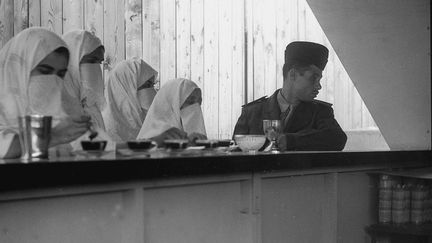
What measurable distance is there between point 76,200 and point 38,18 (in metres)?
2.74

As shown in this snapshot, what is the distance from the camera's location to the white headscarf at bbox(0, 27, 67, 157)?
2.52m

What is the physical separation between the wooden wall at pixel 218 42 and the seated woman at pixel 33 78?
74.1 inches

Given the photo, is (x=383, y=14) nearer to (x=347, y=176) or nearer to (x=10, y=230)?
(x=347, y=176)

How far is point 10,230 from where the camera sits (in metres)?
1.54

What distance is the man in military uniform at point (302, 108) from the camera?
13.4ft

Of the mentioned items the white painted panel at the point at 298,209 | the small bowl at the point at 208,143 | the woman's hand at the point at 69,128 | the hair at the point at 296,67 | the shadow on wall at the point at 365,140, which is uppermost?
the hair at the point at 296,67

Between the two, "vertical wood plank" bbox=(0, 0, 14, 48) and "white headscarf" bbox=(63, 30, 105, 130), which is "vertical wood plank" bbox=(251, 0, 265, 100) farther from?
"vertical wood plank" bbox=(0, 0, 14, 48)

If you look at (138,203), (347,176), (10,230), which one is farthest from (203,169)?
(347,176)

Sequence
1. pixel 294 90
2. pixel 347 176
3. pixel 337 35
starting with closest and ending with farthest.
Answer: pixel 347 176
pixel 337 35
pixel 294 90

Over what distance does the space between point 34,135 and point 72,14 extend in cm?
256

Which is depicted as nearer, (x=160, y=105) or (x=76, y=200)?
(x=76, y=200)

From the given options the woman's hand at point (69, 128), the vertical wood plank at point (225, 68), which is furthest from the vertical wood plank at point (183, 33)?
the woman's hand at point (69, 128)

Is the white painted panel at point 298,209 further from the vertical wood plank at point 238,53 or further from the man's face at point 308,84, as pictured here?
the vertical wood plank at point 238,53

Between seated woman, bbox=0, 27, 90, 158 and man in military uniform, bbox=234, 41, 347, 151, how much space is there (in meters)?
1.73
